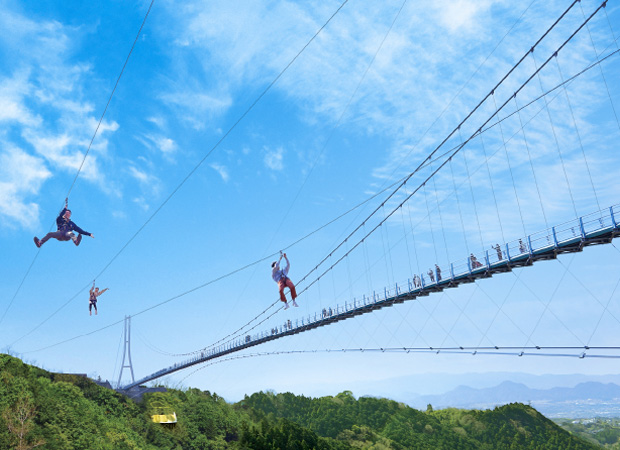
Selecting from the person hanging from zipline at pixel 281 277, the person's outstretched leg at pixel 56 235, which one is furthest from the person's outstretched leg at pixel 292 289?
the person's outstretched leg at pixel 56 235

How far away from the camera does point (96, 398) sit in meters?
60.7

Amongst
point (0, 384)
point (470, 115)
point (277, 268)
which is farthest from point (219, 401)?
point (470, 115)

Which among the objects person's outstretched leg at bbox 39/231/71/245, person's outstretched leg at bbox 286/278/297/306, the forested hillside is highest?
person's outstretched leg at bbox 39/231/71/245

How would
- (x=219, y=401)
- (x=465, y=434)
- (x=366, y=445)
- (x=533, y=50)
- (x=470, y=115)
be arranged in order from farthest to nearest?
1. (x=465, y=434)
2. (x=366, y=445)
3. (x=219, y=401)
4. (x=470, y=115)
5. (x=533, y=50)

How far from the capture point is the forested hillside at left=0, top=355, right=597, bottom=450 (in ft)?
145

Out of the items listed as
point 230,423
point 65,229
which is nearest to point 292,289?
point 65,229

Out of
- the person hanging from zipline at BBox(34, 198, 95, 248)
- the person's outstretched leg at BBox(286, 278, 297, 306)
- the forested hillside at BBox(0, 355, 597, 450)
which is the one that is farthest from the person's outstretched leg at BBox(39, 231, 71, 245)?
the person's outstretched leg at BBox(286, 278, 297, 306)

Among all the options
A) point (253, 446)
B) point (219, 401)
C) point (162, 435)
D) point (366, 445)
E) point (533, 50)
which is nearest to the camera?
point (533, 50)

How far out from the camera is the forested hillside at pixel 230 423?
4422 cm

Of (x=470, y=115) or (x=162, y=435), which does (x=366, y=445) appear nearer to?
(x=162, y=435)

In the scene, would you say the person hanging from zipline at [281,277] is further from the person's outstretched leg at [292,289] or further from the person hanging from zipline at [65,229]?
the person hanging from zipline at [65,229]

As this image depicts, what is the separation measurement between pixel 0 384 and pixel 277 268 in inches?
1130

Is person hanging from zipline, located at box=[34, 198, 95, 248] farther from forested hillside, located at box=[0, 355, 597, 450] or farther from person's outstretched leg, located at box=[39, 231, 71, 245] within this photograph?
forested hillside, located at box=[0, 355, 597, 450]

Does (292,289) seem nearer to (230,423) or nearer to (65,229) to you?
(65,229)
